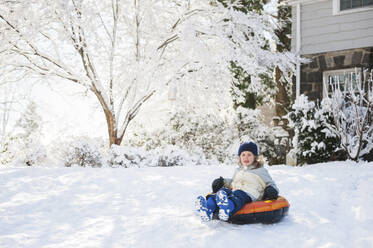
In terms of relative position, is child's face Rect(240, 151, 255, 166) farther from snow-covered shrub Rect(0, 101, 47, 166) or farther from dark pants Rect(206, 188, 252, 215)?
snow-covered shrub Rect(0, 101, 47, 166)

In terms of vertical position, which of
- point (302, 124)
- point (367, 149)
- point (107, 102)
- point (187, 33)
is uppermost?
point (187, 33)

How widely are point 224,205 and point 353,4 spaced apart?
790 cm

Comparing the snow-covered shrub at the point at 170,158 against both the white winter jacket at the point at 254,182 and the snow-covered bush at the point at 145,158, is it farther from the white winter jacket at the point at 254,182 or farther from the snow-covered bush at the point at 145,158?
the white winter jacket at the point at 254,182

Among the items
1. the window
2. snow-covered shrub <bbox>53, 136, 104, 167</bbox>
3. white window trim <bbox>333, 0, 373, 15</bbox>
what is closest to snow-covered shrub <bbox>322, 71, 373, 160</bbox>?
white window trim <bbox>333, 0, 373, 15</bbox>

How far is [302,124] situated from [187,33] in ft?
12.6

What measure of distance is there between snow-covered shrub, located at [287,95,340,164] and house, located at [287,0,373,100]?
132 centimetres

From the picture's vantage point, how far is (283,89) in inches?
575

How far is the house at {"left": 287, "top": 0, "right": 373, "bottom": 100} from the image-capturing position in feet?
27.7

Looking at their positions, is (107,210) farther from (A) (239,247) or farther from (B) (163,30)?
(B) (163,30)

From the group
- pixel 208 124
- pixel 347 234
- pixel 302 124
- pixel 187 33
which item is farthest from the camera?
pixel 208 124

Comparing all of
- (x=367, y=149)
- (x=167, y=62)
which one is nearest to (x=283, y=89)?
(x=167, y=62)

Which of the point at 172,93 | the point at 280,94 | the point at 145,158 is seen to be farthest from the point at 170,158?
the point at 280,94

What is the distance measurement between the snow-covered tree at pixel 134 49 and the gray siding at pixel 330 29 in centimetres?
74

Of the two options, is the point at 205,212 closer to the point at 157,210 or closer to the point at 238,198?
the point at 238,198
